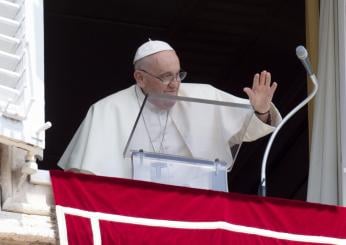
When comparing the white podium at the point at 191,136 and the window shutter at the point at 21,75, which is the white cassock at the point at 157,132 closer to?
the white podium at the point at 191,136

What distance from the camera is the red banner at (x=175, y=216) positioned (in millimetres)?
4844

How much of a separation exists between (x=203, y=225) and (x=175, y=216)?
0.35ft

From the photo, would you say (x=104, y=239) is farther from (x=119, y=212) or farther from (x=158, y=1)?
(x=158, y=1)

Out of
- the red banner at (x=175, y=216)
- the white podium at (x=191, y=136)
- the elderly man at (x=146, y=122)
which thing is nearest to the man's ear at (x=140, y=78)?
the elderly man at (x=146, y=122)

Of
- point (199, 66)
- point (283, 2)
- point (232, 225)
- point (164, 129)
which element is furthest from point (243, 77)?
point (232, 225)

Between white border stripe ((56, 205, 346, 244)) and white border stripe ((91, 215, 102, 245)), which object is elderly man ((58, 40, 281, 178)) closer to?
white border stripe ((56, 205, 346, 244))

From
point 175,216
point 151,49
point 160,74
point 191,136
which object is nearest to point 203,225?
point 175,216

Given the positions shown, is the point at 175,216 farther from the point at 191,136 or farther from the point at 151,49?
the point at 151,49

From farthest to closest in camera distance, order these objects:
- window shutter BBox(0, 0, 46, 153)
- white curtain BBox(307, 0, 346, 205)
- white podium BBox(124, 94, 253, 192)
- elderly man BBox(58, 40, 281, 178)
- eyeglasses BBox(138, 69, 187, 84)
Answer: white curtain BBox(307, 0, 346, 205) → eyeglasses BBox(138, 69, 187, 84) → elderly man BBox(58, 40, 281, 178) → white podium BBox(124, 94, 253, 192) → window shutter BBox(0, 0, 46, 153)

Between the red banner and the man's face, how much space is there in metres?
0.74

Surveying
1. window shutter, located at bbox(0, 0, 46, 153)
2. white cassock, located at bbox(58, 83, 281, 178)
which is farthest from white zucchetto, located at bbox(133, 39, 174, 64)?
window shutter, located at bbox(0, 0, 46, 153)

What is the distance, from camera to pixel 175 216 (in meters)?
4.98

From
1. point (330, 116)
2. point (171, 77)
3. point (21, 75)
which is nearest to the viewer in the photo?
point (21, 75)

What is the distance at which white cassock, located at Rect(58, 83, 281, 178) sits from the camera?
5570 millimetres
